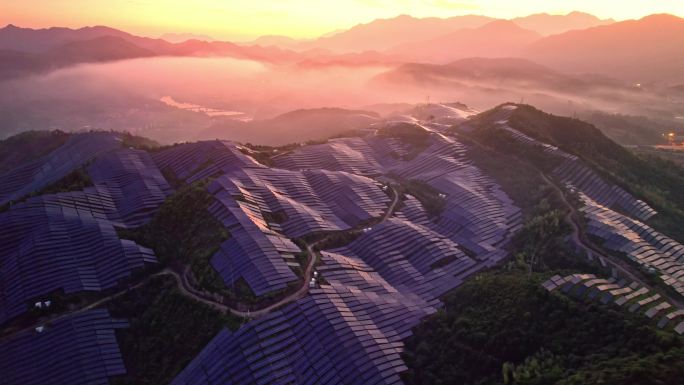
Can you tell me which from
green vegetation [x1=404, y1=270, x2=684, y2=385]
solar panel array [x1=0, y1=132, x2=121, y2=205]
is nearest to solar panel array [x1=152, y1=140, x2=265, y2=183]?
solar panel array [x1=0, y1=132, x2=121, y2=205]

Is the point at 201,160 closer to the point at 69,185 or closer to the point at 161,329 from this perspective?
the point at 69,185

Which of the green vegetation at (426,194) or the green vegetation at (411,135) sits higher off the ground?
the green vegetation at (411,135)

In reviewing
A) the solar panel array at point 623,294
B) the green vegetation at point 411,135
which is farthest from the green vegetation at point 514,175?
the solar panel array at point 623,294

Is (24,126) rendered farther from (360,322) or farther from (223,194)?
(360,322)

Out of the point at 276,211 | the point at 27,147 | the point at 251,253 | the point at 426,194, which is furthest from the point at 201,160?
the point at 27,147

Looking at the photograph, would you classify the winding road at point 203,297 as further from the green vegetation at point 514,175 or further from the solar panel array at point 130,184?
the green vegetation at point 514,175

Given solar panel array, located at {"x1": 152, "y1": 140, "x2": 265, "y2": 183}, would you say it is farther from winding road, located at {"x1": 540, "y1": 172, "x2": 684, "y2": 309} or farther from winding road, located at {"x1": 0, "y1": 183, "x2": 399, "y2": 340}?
winding road, located at {"x1": 540, "y1": 172, "x2": 684, "y2": 309}

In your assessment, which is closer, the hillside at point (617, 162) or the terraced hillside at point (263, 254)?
the terraced hillside at point (263, 254)
